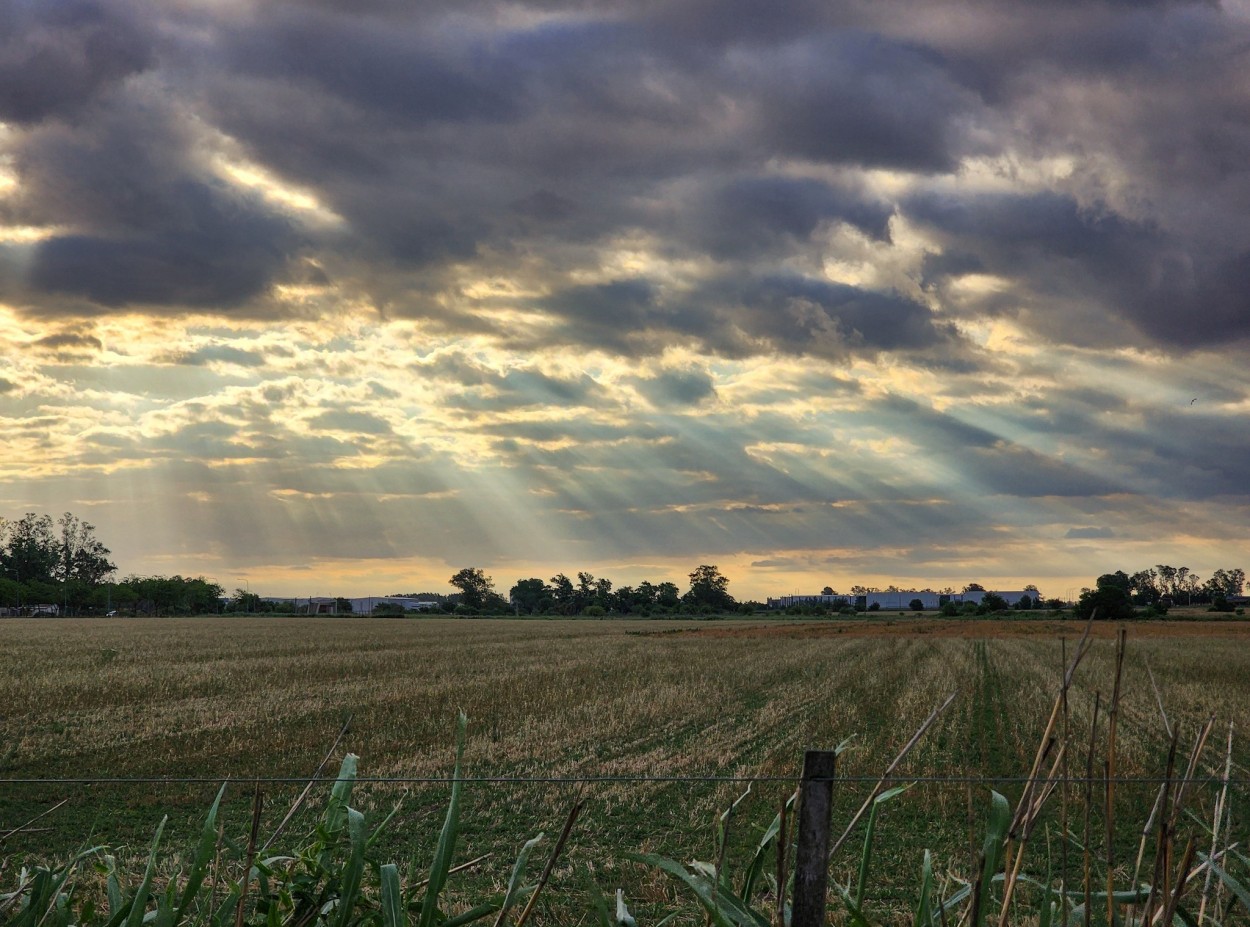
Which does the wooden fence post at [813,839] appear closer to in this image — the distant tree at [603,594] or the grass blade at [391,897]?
the grass blade at [391,897]

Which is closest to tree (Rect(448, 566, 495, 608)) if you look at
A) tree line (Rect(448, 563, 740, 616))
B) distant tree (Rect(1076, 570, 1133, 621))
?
tree line (Rect(448, 563, 740, 616))

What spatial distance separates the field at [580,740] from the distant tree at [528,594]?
140330 mm

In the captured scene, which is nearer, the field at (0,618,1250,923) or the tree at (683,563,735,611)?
the field at (0,618,1250,923)

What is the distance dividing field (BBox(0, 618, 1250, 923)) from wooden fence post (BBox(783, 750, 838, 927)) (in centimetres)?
14

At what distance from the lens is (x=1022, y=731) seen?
16750mm

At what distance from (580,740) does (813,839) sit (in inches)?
535

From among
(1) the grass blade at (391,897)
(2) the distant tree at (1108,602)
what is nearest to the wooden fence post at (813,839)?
(1) the grass blade at (391,897)

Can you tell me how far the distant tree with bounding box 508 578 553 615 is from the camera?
6845 inches

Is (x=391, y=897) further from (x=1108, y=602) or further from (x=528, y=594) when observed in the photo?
(x=528, y=594)

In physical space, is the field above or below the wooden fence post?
below

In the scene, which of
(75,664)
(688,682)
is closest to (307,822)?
(688,682)

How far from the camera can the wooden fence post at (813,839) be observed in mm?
2518

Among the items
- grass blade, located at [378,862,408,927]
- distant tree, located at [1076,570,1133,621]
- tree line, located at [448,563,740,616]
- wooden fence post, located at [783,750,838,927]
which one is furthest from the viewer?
tree line, located at [448,563,740,616]

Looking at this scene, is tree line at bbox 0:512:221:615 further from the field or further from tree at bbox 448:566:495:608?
the field
